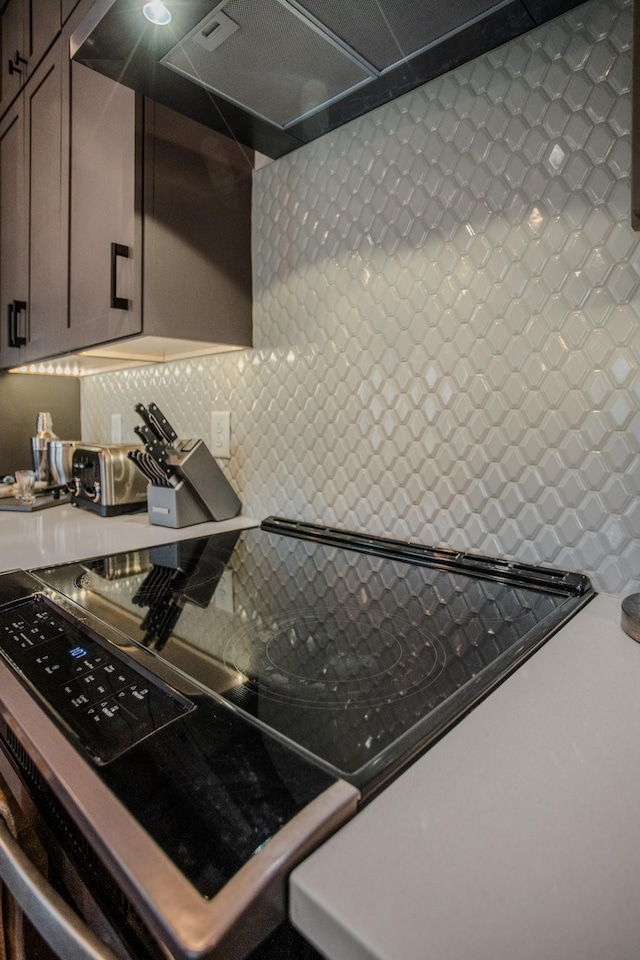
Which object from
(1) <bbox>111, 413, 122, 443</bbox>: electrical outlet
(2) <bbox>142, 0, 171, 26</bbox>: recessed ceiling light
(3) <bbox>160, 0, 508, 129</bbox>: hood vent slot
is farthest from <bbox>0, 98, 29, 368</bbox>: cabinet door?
(2) <bbox>142, 0, 171, 26</bbox>: recessed ceiling light

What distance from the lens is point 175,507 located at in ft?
4.40

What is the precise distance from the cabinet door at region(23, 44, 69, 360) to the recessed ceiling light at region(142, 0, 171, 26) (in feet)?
2.46

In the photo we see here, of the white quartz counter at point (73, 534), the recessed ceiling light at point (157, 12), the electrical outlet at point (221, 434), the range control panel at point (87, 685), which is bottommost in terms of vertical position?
the range control panel at point (87, 685)

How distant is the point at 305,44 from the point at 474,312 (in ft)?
1.65

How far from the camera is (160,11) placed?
77 centimetres

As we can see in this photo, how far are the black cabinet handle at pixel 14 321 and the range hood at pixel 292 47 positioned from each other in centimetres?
89

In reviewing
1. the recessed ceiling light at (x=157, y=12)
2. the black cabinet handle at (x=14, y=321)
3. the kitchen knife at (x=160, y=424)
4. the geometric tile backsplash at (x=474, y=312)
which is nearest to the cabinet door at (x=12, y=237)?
the black cabinet handle at (x=14, y=321)

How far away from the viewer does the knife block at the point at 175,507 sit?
52.9 inches

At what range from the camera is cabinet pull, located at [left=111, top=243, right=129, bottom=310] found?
118 centimetres

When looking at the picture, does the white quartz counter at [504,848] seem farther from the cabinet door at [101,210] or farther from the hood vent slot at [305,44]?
the cabinet door at [101,210]

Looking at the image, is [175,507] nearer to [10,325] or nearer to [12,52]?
[10,325]

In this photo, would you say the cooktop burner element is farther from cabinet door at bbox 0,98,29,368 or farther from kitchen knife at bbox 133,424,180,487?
cabinet door at bbox 0,98,29,368

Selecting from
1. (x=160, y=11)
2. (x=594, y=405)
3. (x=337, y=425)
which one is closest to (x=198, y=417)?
(x=337, y=425)

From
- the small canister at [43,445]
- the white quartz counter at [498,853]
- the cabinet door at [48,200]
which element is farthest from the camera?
the small canister at [43,445]
